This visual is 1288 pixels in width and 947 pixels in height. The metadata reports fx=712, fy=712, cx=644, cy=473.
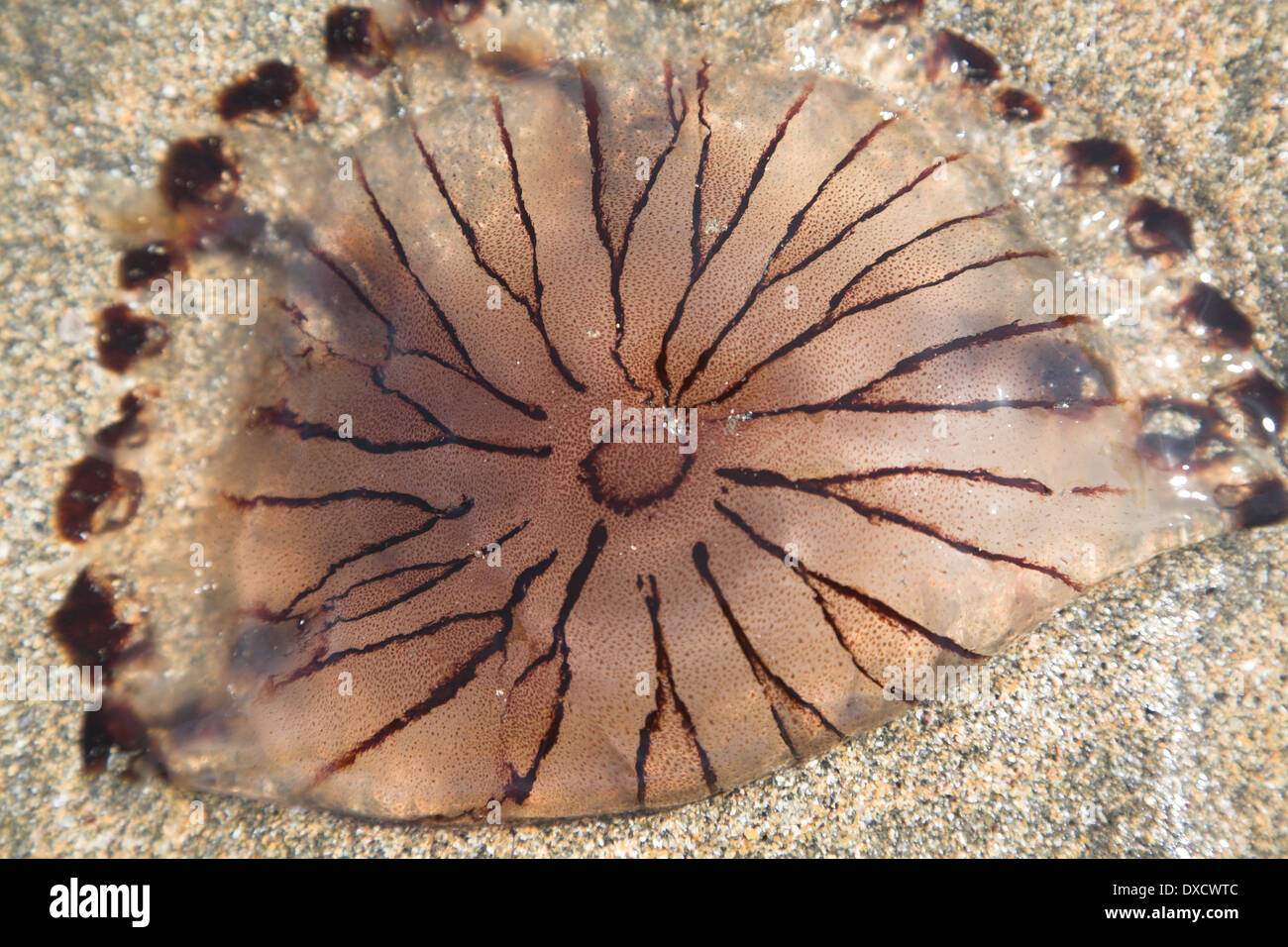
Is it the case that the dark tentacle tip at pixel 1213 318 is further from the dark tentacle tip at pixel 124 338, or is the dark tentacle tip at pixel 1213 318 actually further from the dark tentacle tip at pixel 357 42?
the dark tentacle tip at pixel 124 338

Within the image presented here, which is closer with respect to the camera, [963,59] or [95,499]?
[95,499]

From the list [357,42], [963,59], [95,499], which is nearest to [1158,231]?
[963,59]

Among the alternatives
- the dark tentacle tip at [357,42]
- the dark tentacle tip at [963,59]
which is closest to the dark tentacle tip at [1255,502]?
the dark tentacle tip at [963,59]

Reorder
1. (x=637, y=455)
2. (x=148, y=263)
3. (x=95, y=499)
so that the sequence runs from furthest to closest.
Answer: (x=148, y=263), (x=95, y=499), (x=637, y=455)

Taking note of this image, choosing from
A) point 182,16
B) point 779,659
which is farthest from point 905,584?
point 182,16

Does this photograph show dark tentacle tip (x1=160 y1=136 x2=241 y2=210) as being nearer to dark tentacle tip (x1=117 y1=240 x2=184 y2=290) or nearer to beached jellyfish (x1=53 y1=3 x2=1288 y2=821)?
beached jellyfish (x1=53 y1=3 x2=1288 y2=821)

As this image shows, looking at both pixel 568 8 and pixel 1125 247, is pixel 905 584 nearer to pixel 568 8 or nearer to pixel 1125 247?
pixel 1125 247

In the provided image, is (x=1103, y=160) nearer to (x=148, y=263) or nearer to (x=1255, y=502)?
(x=1255, y=502)

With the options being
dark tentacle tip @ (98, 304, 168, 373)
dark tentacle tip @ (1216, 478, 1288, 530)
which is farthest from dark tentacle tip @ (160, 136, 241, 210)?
dark tentacle tip @ (1216, 478, 1288, 530)
